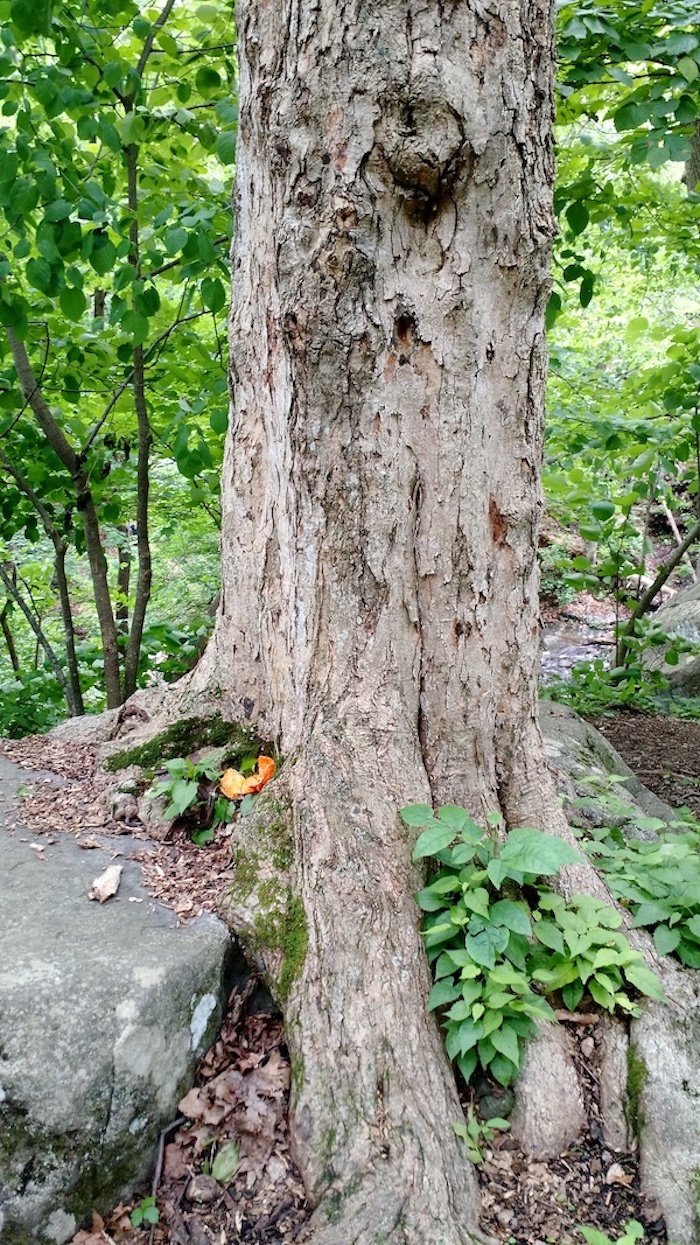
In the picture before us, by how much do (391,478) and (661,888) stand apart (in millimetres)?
1584

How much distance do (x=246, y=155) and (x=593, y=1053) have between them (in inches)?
127

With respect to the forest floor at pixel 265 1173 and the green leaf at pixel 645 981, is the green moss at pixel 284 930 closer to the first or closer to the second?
the forest floor at pixel 265 1173

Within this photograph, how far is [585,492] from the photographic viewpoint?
19.0 ft

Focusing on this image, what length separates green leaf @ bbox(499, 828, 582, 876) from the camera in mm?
1938

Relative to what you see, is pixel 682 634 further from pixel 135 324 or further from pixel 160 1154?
pixel 160 1154

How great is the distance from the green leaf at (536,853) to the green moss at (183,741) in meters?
1.20

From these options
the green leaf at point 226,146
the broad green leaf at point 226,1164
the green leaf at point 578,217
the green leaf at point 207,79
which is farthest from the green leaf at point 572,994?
the green leaf at point 207,79

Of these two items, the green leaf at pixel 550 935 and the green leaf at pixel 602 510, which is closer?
the green leaf at pixel 550 935

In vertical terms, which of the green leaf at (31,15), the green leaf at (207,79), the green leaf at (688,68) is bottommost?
the green leaf at (688,68)

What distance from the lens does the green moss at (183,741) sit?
2.91m

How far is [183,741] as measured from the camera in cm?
295

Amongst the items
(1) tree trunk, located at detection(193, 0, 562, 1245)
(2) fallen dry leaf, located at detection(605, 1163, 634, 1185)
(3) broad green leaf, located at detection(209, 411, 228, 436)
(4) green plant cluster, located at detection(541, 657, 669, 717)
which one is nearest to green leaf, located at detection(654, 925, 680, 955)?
(1) tree trunk, located at detection(193, 0, 562, 1245)

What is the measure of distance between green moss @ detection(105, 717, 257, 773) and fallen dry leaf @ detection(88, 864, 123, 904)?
0.64 meters

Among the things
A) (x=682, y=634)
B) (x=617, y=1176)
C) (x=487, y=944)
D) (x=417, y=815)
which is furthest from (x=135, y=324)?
(x=682, y=634)
